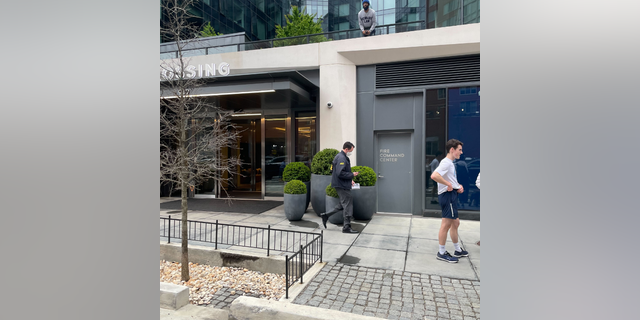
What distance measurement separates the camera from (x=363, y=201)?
27.5 ft

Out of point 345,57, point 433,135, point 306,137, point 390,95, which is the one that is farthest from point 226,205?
point 433,135

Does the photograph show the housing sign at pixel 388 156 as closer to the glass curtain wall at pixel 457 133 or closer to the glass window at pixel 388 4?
the glass curtain wall at pixel 457 133

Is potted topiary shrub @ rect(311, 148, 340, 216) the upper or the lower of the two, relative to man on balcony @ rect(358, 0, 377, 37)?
lower

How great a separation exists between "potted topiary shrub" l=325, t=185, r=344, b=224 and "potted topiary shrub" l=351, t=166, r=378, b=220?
0.68 metres

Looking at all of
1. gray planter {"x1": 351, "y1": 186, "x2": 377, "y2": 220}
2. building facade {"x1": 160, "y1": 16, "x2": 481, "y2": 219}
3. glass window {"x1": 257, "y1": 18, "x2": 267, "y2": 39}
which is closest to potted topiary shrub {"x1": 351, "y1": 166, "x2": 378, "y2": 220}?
gray planter {"x1": 351, "y1": 186, "x2": 377, "y2": 220}

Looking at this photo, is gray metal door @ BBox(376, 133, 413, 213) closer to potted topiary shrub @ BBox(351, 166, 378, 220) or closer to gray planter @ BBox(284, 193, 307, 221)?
potted topiary shrub @ BBox(351, 166, 378, 220)

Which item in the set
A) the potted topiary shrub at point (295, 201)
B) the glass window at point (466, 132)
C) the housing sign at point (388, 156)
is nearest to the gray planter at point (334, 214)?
the potted topiary shrub at point (295, 201)

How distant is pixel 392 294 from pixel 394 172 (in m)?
5.88

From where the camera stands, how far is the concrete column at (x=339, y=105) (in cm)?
984

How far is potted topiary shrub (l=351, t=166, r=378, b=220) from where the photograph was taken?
27.4ft
